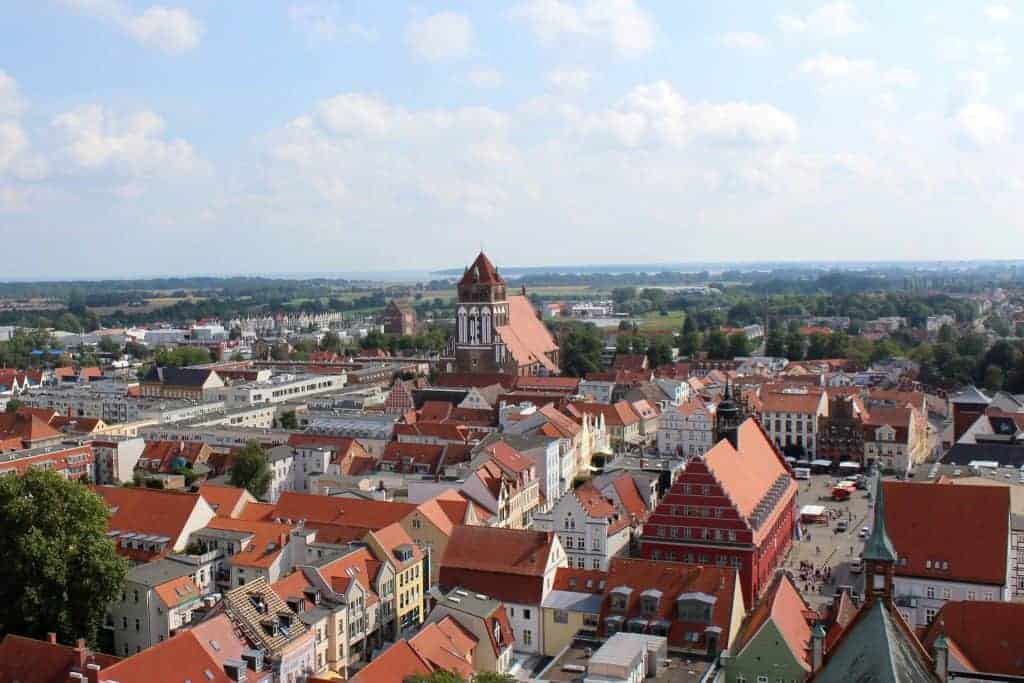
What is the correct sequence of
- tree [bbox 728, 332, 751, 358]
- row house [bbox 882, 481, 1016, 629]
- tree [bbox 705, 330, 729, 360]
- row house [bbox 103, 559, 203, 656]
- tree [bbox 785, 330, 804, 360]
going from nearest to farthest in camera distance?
1. row house [bbox 103, 559, 203, 656]
2. row house [bbox 882, 481, 1016, 629]
3. tree [bbox 728, 332, 751, 358]
4. tree [bbox 705, 330, 729, 360]
5. tree [bbox 785, 330, 804, 360]

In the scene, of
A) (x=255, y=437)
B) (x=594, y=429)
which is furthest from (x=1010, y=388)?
(x=255, y=437)

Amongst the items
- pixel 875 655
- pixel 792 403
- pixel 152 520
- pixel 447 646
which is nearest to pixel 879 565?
pixel 875 655

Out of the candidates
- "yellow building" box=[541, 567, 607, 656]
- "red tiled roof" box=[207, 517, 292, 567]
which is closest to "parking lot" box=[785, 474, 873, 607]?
"yellow building" box=[541, 567, 607, 656]

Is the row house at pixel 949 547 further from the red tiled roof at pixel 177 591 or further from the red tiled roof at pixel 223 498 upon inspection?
the red tiled roof at pixel 223 498

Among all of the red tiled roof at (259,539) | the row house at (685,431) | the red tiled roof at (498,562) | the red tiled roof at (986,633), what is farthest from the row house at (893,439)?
the red tiled roof at (259,539)

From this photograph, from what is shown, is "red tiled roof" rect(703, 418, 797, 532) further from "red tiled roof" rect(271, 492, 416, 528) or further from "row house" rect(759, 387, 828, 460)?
"row house" rect(759, 387, 828, 460)

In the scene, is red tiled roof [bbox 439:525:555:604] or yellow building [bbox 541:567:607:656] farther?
red tiled roof [bbox 439:525:555:604]

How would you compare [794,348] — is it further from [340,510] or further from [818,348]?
[340,510]
